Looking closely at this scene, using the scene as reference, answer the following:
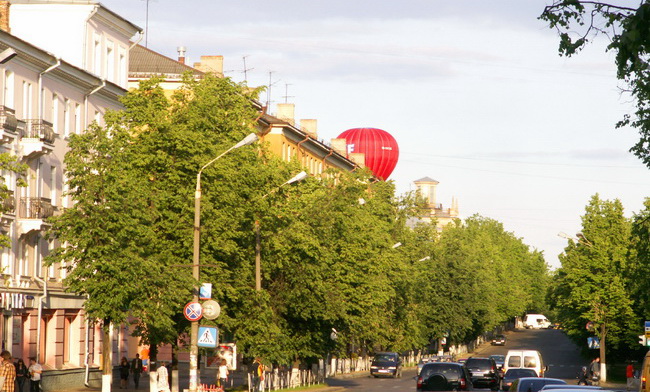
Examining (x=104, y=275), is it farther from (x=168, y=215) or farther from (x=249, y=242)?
(x=249, y=242)

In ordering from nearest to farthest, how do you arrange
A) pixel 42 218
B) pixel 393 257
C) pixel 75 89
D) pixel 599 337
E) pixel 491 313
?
1. pixel 42 218
2. pixel 75 89
3. pixel 393 257
4. pixel 599 337
5. pixel 491 313

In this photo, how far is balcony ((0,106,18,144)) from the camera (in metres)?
43.0

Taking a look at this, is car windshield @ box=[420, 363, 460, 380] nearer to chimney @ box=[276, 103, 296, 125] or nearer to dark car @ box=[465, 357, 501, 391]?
dark car @ box=[465, 357, 501, 391]

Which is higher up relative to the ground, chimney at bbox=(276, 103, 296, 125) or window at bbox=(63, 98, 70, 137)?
chimney at bbox=(276, 103, 296, 125)

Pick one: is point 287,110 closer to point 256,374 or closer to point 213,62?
point 213,62

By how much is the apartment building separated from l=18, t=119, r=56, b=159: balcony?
0.04m

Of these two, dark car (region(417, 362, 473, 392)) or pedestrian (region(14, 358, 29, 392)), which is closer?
dark car (region(417, 362, 473, 392))

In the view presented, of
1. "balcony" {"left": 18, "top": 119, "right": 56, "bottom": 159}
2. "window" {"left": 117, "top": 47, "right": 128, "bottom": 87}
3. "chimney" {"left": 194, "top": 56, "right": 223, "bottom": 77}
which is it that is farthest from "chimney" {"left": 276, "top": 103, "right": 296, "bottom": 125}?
"balcony" {"left": 18, "top": 119, "right": 56, "bottom": 159}

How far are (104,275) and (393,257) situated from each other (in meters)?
43.2

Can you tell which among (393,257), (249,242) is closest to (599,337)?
(393,257)

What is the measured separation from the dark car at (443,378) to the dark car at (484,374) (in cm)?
1286

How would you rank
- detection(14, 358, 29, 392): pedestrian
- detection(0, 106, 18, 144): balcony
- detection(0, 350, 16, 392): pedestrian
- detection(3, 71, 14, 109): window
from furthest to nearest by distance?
1. detection(3, 71, 14, 109): window
2. detection(0, 106, 18, 144): balcony
3. detection(14, 358, 29, 392): pedestrian
4. detection(0, 350, 16, 392): pedestrian

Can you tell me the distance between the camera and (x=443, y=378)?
130 feet

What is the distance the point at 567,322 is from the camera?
305 ft
